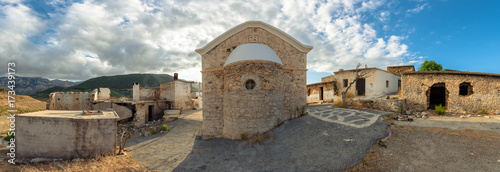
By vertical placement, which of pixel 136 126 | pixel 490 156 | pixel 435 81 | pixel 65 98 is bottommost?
pixel 136 126

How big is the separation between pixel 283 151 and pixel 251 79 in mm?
3369

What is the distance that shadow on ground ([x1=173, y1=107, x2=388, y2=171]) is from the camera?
577 cm

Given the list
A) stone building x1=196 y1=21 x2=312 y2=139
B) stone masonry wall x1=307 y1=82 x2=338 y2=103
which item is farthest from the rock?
stone masonry wall x1=307 y1=82 x2=338 y2=103

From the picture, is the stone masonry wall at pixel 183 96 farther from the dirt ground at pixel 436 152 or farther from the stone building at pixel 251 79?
Answer: the dirt ground at pixel 436 152

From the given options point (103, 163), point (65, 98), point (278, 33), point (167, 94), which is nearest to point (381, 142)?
point (278, 33)

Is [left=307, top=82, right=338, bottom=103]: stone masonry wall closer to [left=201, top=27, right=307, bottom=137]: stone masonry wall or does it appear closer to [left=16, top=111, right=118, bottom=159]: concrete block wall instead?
[left=201, top=27, right=307, bottom=137]: stone masonry wall

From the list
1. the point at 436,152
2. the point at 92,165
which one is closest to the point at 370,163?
the point at 436,152

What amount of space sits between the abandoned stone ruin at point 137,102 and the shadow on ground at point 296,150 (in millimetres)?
9824

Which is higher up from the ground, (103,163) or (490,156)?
(490,156)

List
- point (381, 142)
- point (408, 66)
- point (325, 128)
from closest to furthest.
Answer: point (381, 142), point (325, 128), point (408, 66)

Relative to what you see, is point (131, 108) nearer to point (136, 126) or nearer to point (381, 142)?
point (136, 126)

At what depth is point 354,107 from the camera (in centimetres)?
1254

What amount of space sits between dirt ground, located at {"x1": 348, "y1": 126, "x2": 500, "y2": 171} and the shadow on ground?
0.45 meters

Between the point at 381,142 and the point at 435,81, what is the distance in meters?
8.65
